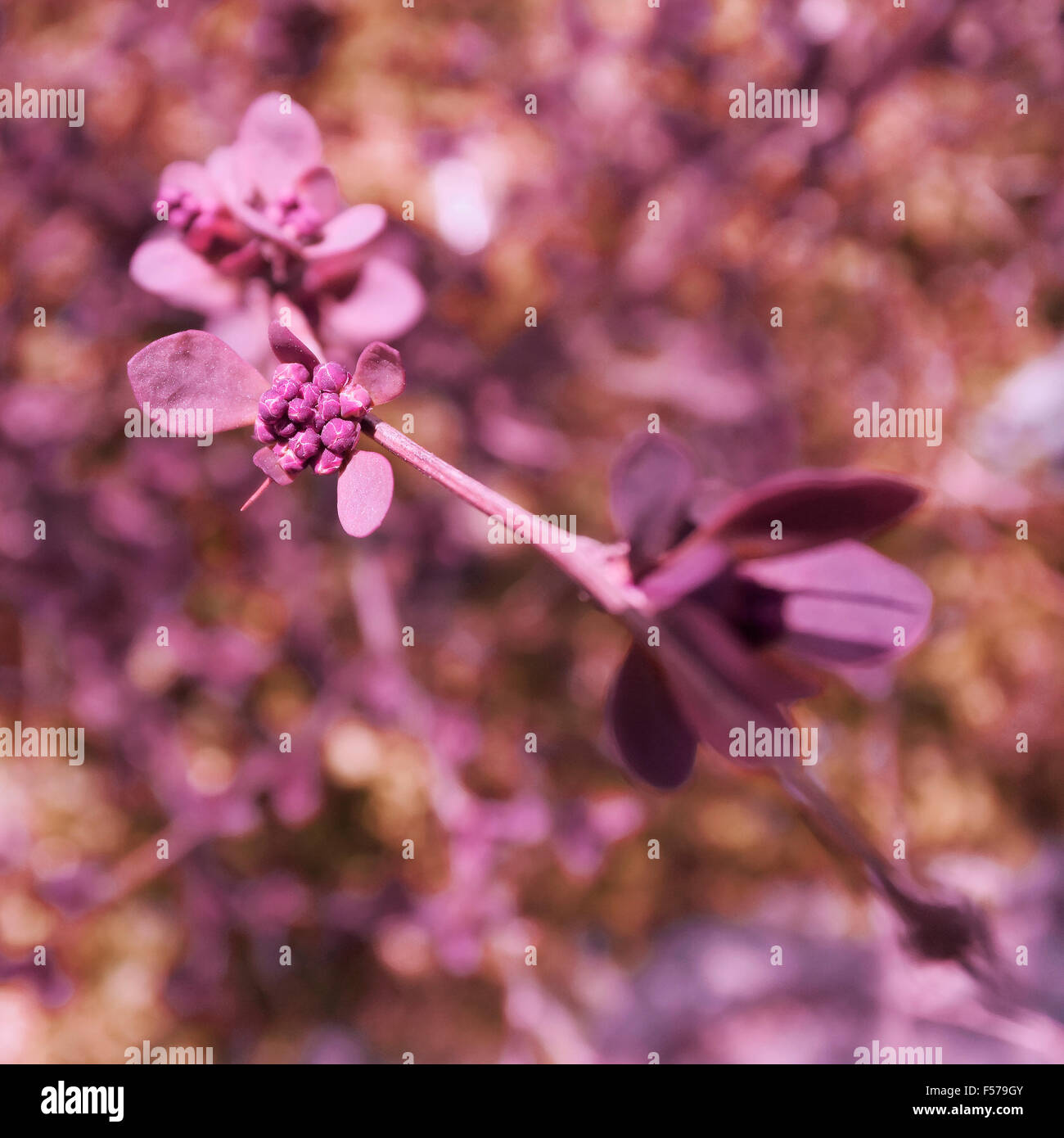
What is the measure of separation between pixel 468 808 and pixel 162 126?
1.30 metres

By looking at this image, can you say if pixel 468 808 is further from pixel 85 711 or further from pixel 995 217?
pixel 995 217

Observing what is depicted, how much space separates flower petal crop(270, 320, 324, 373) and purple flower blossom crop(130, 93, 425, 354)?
0.16 metres

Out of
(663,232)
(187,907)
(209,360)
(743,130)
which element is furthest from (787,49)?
(187,907)

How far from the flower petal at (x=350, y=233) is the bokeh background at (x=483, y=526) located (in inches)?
25.7

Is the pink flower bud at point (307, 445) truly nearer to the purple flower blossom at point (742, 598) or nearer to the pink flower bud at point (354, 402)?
the pink flower bud at point (354, 402)

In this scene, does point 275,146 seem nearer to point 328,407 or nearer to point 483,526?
point 328,407

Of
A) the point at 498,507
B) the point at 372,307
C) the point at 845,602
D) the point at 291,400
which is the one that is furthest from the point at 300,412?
the point at 845,602

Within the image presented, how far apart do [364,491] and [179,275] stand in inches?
13.6

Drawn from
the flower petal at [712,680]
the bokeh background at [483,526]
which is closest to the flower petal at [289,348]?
the flower petal at [712,680]

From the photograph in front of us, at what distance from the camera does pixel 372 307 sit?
689 mm

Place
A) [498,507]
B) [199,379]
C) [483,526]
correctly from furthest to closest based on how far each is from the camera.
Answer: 1. [483,526]
2. [199,379]
3. [498,507]

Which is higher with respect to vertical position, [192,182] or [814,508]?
[192,182]

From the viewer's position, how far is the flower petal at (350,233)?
1.98 ft

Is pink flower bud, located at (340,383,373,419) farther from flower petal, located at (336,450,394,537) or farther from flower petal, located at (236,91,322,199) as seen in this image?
flower petal, located at (236,91,322,199)
